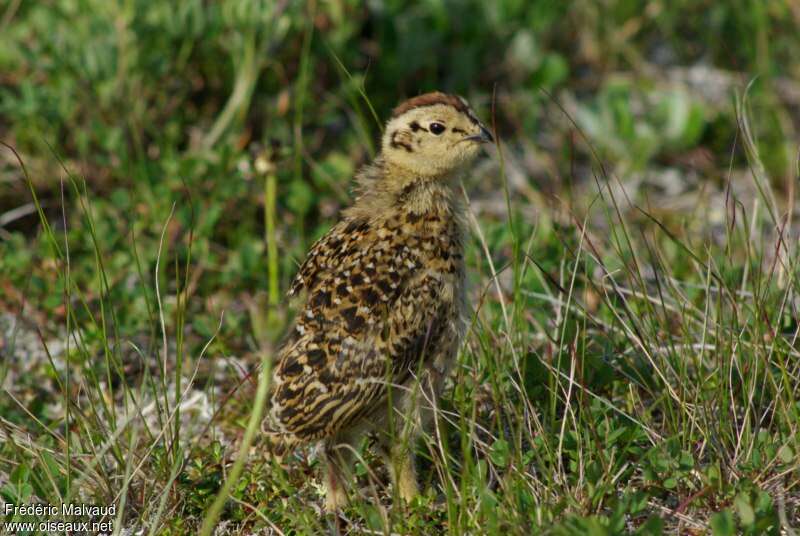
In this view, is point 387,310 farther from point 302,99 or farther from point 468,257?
point 302,99

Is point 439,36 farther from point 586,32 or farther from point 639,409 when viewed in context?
point 639,409

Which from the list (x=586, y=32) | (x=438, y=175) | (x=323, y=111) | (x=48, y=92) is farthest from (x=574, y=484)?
(x=586, y=32)

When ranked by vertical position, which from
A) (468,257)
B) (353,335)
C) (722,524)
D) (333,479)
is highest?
(353,335)

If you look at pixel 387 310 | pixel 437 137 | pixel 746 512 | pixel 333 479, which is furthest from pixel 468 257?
pixel 746 512

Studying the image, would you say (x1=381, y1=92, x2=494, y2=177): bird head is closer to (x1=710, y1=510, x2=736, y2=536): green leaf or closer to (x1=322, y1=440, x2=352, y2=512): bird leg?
(x1=322, y1=440, x2=352, y2=512): bird leg

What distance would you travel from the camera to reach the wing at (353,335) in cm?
365

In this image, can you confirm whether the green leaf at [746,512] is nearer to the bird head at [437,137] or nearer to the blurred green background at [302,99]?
the bird head at [437,137]

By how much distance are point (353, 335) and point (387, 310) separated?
143mm

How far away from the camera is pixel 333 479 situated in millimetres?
3908

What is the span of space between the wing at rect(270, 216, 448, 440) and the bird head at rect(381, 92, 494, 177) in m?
0.43

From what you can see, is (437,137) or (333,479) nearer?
(333,479)

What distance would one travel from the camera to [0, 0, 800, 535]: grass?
12.0ft

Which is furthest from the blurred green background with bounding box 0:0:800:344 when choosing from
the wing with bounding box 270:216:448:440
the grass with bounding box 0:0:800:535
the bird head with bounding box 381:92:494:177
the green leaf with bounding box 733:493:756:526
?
the green leaf with bounding box 733:493:756:526

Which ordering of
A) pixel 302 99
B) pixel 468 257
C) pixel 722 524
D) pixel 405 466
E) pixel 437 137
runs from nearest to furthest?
pixel 722 524 < pixel 405 466 < pixel 437 137 < pixel 468 257 < pixel 302 99
